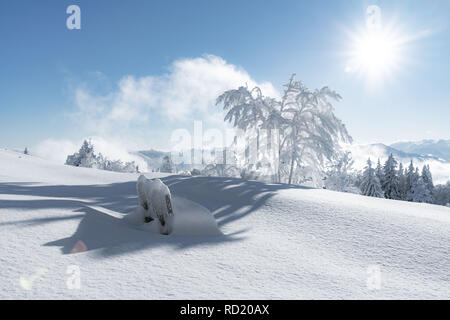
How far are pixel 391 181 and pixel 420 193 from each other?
5449mm

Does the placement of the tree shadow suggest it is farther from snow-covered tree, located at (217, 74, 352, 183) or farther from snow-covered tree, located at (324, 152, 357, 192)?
snow-covered tree, located at (324, 152, 357, 192)

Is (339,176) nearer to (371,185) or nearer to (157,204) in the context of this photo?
(371,185)

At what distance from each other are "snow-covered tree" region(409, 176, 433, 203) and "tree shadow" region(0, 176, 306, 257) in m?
41.2

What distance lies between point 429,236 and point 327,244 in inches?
60.2

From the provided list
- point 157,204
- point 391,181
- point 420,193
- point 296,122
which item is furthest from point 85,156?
point 420,193

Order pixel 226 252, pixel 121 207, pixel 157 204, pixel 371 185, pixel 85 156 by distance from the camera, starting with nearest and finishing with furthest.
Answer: pixel 226 252 < pixel 157 204 < pixel 121 207 < pixel 371 185 < pixel 85 156

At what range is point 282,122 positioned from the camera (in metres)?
13.5

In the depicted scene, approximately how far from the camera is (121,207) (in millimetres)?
5344

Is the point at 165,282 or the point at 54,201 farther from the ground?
the point at 54,201

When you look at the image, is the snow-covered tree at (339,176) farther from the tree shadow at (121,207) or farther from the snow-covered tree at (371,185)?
the tree shadow at (121,207)

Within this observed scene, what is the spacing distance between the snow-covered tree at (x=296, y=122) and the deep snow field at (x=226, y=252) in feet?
28.9

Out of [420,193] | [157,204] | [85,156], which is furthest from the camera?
[420,193]

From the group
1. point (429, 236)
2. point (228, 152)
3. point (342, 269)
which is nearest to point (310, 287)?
point (342, 269)
